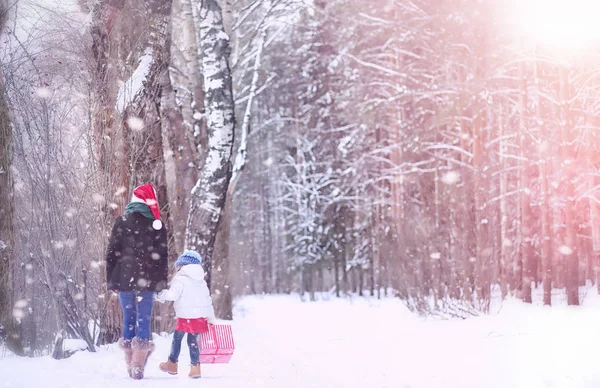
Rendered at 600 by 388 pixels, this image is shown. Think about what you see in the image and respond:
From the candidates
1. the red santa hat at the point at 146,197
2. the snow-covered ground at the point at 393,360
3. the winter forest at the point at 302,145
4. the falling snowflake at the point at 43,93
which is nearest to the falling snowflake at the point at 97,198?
the winter forest at the point at 302,145

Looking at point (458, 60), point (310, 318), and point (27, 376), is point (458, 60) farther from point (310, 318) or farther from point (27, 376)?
point (27, 376)

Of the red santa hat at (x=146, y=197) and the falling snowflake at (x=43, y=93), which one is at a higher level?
the falling snowflake at (x=43, y=93)

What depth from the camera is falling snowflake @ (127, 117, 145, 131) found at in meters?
10.6

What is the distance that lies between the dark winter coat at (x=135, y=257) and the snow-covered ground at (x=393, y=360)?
0.90 metres

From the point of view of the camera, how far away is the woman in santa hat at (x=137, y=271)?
26.1ft

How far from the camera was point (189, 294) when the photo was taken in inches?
324

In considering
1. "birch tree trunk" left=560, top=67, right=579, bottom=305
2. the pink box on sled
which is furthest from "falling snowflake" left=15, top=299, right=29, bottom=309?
"birch tree trunk" left=560, top=67, right=579, bottom=305

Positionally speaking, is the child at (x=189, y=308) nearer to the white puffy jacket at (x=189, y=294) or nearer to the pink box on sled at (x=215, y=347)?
the white puffy jacket at (x=189, y=294)

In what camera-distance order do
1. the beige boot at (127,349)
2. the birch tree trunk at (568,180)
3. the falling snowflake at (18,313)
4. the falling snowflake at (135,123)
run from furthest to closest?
the birch tree trunk at (568,180) < the falling snowflake at (18,313) < the falling snowflake at (135,123) < the beige boot at (127,349)

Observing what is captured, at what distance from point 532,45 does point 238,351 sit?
12.3m

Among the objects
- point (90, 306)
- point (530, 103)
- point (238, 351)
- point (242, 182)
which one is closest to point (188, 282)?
point (90, 306)

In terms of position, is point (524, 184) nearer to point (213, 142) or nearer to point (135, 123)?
point (213, 142)

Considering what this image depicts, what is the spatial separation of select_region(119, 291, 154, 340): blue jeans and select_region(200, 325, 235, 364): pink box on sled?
34.1 inches

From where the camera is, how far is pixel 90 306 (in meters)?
10.3
